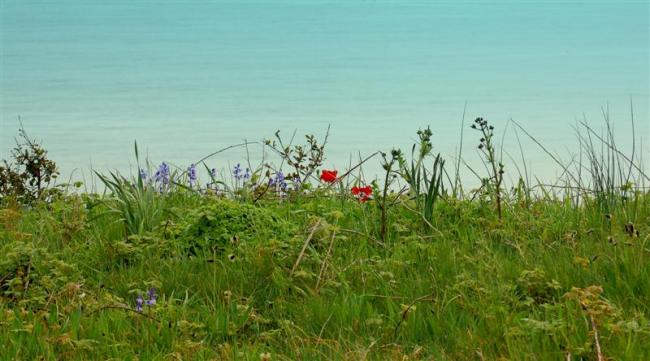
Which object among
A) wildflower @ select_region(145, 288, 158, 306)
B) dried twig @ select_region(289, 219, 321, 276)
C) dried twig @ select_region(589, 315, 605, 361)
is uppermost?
dried twig @ select_region(289, 219, 321, 276)

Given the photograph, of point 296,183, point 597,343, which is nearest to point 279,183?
point 296,183

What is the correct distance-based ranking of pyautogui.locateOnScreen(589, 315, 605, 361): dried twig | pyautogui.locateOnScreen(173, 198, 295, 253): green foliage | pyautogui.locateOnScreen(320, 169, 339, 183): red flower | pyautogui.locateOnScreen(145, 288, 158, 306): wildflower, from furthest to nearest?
pyautogui.locateOnScreen(320, 169, 339, 183): red flower < pyautogui.locateOnScreen(173, 198, 295, 253): green foliage < pyautogui.locateOnScreen(145, 288, 158, 306): wildflower < pyautogui.locateOnScreen(589, 315, 605, 361): dried twig

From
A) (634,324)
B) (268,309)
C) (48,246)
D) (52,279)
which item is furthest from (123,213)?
(634,324)

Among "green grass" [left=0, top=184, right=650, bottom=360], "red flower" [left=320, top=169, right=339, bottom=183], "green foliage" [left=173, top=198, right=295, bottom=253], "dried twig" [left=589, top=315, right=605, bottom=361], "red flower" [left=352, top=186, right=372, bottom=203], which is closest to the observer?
"dried twig" [left=589, top=315, right=605, bottom=361]

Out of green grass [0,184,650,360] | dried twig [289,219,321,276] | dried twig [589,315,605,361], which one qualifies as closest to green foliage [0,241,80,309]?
green grass [0,184,650,360]

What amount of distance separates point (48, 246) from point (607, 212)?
139 inches

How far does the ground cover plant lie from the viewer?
429cm

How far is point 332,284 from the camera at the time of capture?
5.01m

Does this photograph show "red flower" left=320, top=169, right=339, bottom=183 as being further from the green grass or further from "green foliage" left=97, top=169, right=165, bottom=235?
"green foliage" left=97, top=169, right=165, bottom=235

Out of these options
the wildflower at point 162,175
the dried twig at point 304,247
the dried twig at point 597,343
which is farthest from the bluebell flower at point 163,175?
the dried twig at point 597,343

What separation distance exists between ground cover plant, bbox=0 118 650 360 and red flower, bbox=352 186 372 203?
2cm

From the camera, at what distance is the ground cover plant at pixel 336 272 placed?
4285mm

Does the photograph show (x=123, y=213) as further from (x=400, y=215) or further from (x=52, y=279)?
(x=400, y=215)

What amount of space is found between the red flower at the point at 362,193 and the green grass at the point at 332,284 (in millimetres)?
56
